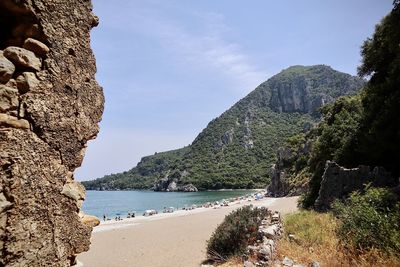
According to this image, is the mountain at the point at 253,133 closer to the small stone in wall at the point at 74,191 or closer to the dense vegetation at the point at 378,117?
the dense vegetation at the point at 378,117

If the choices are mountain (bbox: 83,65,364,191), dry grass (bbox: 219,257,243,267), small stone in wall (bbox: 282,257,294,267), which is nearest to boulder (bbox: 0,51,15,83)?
small stone in wall (bbox: 282,257,294,267)

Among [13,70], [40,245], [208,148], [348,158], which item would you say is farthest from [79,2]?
[208,148]

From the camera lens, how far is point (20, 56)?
11.5 ft

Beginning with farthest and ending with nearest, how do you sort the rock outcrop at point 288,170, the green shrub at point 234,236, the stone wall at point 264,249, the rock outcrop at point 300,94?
the rock outcrop at point 300,94 < the rock outcrop at point 288,170 < the green shrub at point 234,236 < the stone wall at point 264,249

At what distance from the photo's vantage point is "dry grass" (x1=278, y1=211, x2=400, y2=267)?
6.67 meters

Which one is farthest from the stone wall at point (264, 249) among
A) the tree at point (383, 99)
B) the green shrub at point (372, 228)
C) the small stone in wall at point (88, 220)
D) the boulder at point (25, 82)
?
the tree at point (383, 99)

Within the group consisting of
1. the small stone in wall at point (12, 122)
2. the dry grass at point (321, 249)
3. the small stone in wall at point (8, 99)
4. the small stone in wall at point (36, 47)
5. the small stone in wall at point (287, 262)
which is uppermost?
the small stone in wall at point (36, 47)

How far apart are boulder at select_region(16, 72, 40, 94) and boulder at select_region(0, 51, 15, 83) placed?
93mm

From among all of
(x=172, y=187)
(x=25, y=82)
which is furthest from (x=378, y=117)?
(x=172, y=187)

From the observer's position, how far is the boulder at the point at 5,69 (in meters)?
3.35

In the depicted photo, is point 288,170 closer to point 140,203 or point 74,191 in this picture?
point 140,203

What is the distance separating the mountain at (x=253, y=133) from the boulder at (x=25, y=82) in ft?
412

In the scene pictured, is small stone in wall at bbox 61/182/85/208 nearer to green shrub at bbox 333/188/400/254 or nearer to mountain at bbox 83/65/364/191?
green shrub at bbox 333/188/400/254

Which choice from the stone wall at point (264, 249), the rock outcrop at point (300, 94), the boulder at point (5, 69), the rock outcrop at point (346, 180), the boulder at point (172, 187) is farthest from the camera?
the rock outcrop at point (300, 94)
